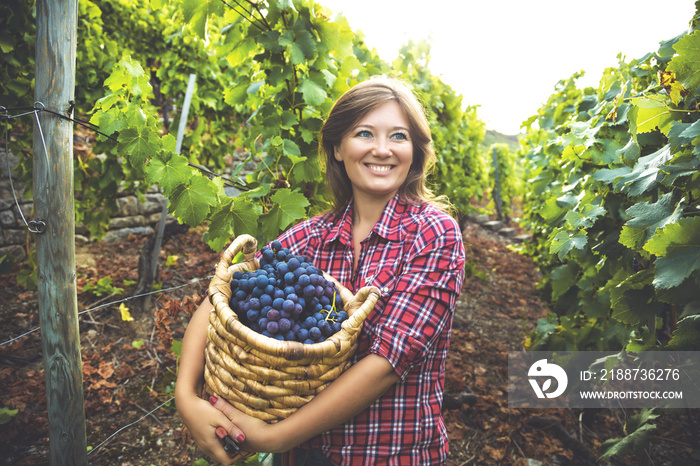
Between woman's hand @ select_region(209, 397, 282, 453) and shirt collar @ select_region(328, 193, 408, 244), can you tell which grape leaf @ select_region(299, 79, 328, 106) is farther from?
woman's hand @ select_region(209, 397, 282, 453)

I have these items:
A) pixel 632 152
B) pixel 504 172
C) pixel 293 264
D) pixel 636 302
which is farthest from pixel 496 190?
pixel 293 264

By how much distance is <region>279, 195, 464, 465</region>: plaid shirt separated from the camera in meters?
1.10

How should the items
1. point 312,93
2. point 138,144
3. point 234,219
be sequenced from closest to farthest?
point 138,144 < point 234,219 < point 312,93

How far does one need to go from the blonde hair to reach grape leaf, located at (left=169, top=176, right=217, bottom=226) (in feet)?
1.69

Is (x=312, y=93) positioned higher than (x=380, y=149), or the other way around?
(x=312, y=93)

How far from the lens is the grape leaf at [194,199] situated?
1602mm

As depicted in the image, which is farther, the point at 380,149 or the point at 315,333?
the point at 380,149

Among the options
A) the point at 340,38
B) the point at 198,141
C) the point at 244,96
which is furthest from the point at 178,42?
the point at 340,38

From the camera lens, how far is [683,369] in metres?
1.32

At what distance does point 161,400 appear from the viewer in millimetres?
2861

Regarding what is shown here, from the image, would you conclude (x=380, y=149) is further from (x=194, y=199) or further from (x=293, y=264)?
(x=194, y=199)

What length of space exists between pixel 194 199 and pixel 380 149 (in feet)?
2.61

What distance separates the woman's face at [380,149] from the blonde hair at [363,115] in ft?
0.11

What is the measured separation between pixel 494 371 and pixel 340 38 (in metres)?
3.15
